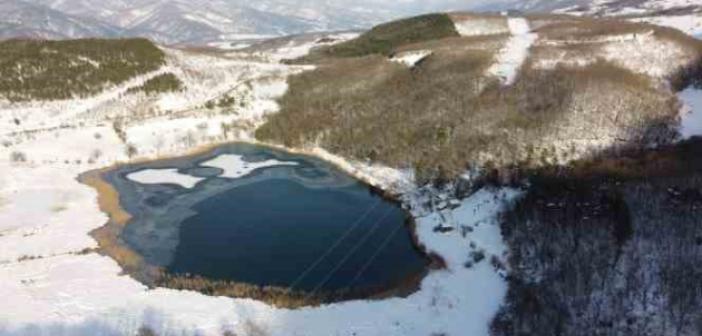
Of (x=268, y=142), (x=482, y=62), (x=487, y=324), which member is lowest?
(x=487, y=324)

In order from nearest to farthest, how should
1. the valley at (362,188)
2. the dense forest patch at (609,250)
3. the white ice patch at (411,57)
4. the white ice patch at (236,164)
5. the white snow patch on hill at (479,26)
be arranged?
the dense forest patch at (609,250)
the valley at (362,188)
the white ice patch at (236,164)
the white ice patch at (411,57)
the white snow patch on hill at (479,26)

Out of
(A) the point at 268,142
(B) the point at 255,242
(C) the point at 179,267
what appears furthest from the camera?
(A) the point at 268,142

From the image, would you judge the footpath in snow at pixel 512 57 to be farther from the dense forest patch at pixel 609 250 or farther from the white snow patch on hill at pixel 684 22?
the white snow patch on hill at pixel 684 22

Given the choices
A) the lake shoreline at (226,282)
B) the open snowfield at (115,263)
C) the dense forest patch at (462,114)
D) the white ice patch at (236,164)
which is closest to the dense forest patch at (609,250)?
the open snowfield at (115,263)

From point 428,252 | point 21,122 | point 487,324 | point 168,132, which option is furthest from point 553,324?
point 21,122

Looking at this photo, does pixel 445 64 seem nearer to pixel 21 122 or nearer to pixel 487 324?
pixel 21 122

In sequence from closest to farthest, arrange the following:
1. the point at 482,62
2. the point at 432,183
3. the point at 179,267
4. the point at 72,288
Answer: the point at 72,288 → the point at 179,267 → the point at 432,183 → the point at 482,62

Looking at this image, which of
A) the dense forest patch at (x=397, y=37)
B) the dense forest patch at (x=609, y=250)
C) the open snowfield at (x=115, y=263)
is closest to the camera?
the dense forest patch at (x=609, y=250)
